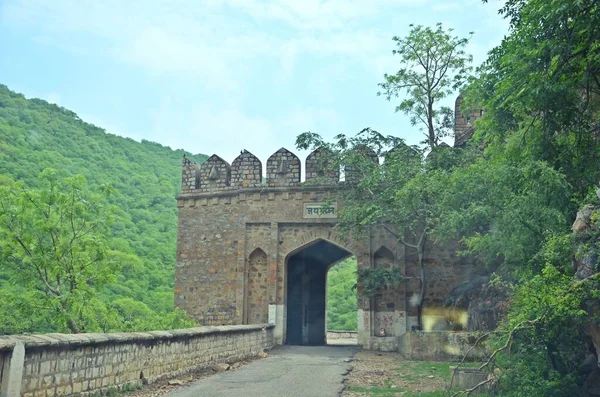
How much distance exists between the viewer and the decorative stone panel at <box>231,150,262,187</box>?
55.6 ft

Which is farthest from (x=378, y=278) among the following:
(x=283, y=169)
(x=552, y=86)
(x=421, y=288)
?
(x=552, y=86)

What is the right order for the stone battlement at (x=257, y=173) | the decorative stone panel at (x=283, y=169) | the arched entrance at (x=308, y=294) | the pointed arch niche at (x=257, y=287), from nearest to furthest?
1. the stone battlement at (x=257, y=173)
2. the pointed arch niche at (x=257, y=287)
3. the decorative stone panel at (x=283, y=169)
4. the arched entrance at (x=308, y=294)

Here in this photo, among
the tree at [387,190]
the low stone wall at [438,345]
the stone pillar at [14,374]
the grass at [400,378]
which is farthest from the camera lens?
the tree at [387,190]

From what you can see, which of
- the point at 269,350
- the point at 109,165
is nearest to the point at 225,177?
the point at 269,350

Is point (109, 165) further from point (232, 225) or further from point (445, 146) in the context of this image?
point (445, 146)

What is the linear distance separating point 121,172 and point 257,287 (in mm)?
26014

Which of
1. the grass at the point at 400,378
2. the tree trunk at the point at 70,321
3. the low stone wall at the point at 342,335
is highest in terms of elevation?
the tree trunk at the point at 70,321

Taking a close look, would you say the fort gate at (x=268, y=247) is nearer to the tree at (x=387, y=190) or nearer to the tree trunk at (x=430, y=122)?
the tree at (x=387, y=190)

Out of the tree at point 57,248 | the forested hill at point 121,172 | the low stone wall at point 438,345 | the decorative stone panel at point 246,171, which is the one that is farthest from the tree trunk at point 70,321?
the low stone wall at point 438,345

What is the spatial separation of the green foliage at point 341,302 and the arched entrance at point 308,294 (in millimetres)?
16914

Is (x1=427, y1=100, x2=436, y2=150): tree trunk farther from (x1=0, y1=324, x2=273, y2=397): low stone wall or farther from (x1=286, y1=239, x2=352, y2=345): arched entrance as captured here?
(x1=0, y1=324, x2=273, y2=397): low stone wall

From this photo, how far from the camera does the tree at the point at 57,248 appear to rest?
45.6 ft

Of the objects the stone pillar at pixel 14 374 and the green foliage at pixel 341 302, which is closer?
the stone pillar at pixel 14 374

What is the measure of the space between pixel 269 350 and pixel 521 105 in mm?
9067
